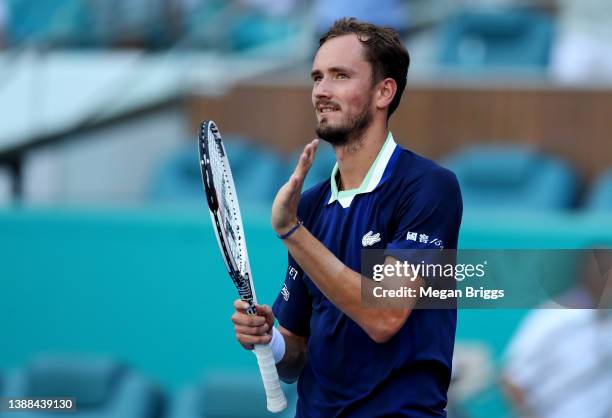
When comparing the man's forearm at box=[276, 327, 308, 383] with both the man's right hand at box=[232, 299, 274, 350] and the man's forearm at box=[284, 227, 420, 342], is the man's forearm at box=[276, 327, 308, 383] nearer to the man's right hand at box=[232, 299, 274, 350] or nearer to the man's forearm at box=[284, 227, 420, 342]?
the man's right hand at box=[232, 299, 274, 350]

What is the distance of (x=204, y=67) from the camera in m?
8.55

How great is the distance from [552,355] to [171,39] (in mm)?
4824

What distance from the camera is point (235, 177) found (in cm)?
744

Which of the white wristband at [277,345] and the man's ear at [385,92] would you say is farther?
the white wristband at [277,345]

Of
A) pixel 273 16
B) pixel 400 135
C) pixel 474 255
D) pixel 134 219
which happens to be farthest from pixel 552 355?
pixel 273 16

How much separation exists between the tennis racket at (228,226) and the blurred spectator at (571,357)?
5.58 ft

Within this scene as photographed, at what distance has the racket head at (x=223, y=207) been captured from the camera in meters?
2.70

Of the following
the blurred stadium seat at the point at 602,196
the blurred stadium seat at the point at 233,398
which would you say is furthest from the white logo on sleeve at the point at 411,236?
the blurred stadium seat at the point at 602,196

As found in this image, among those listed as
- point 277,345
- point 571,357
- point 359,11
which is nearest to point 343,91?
point 277,345

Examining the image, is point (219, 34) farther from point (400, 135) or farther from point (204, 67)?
point (400, 135)

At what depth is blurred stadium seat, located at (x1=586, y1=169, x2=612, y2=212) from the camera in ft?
20.8

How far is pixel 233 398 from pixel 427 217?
2.49m

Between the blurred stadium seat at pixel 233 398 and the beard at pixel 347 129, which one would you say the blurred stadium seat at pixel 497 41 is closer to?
the blurred stadium seat at pixel 233 398

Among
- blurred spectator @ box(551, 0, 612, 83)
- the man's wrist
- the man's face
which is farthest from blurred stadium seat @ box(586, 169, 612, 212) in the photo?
the man's wrist
